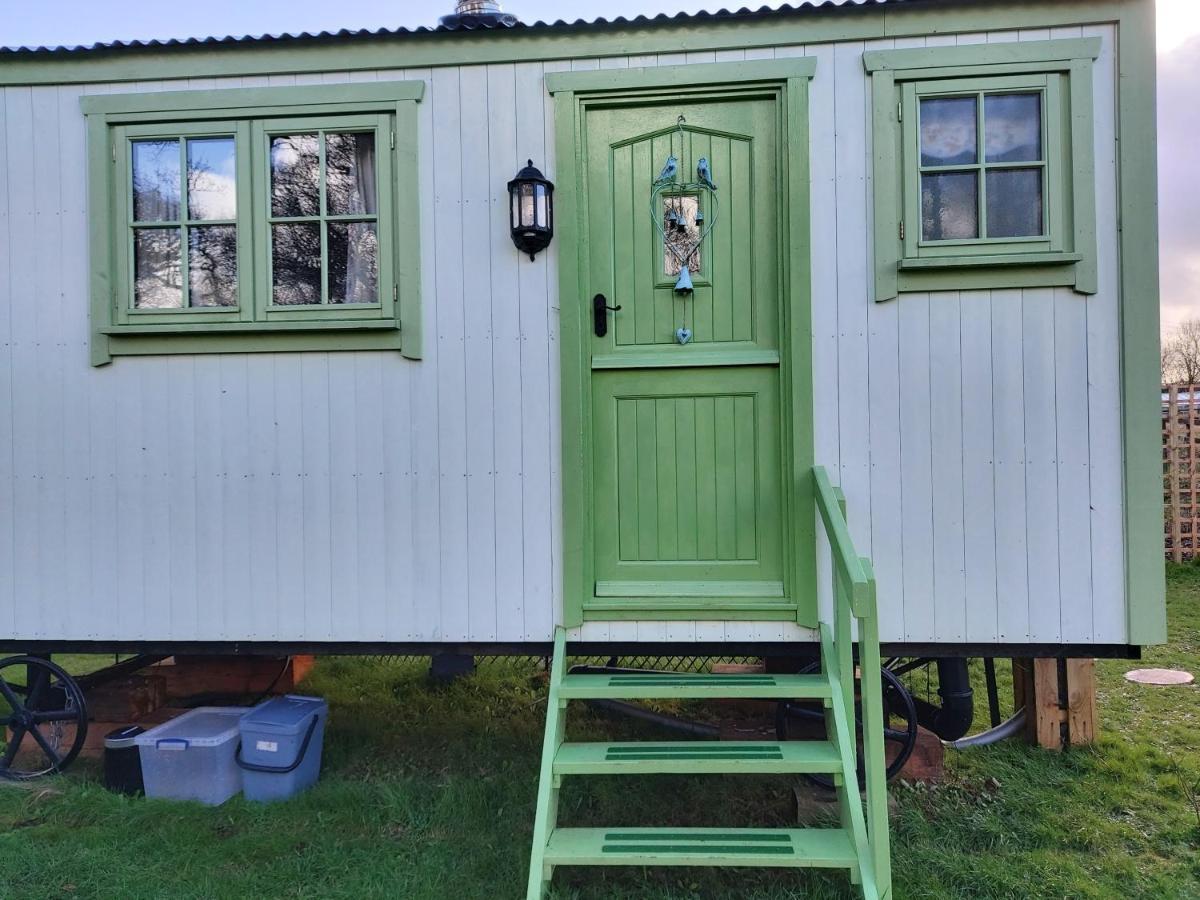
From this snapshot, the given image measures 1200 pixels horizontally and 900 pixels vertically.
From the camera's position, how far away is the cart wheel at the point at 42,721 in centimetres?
318

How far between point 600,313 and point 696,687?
1424 millimetres

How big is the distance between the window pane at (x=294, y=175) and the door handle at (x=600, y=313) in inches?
46.0

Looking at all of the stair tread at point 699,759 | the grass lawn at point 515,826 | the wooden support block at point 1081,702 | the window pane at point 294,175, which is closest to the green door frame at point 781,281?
the stair tread at point 699,759

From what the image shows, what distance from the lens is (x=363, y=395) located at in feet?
9.57

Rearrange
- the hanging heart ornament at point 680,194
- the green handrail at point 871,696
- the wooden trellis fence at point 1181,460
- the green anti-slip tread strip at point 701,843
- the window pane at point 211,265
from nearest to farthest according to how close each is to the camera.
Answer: the green handrail at point 871,696 < the green anti-slip tread strip at point 701,843 < the hanging heart ornament at point 680,194 < the window pane at point 211,265 < the wooden trellis fence at point 1181,460

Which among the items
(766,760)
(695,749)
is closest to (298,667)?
(695,749)

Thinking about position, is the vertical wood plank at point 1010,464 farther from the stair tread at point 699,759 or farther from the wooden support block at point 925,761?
the stair tread at point 699,759

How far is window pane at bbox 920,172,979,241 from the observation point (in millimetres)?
2709

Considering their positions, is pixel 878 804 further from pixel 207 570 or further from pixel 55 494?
pixel 55 494

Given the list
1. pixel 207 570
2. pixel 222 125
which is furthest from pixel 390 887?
pixel 222 125

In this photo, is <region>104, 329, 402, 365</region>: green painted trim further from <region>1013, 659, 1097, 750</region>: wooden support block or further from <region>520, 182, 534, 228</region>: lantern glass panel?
<region>1013, 659, 1097, 750</region>: wooden support block

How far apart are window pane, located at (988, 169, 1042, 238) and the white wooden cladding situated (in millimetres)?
209

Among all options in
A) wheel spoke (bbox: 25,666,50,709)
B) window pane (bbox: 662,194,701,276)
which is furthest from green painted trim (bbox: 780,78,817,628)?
wheel spoke (bbox: 25,666,50,709)

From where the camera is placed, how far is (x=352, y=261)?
116 inches
